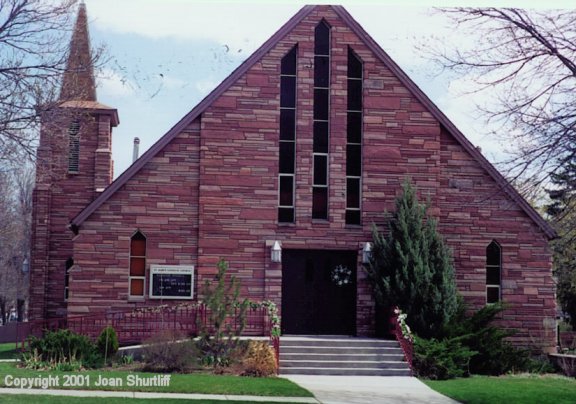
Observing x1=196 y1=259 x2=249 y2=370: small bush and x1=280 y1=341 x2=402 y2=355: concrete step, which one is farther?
x1=280 y1=341 x2=402 y2=355: concrete step

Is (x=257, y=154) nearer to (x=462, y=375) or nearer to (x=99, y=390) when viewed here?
(x=462, y=375)

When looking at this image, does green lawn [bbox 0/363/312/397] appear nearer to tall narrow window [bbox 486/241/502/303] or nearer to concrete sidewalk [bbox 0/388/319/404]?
concrete sidewalk [bbox 0/388/319/404]

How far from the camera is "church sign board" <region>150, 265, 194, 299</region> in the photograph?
22188mm

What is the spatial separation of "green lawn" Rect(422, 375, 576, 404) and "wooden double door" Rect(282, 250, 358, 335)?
13.8ft

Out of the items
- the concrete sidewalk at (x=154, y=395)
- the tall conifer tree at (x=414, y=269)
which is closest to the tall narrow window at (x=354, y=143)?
the tall conifer tree at (x=414, y=269)

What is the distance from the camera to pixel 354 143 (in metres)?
23.3

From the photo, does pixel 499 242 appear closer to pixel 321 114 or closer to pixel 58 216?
pixel 321 114

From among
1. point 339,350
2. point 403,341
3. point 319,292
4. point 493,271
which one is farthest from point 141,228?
point 493,271

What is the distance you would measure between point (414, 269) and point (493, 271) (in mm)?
3402

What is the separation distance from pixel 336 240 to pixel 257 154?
9.92ft

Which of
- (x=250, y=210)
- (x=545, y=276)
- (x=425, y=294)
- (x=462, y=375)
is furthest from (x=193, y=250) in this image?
(x=545, y=276)

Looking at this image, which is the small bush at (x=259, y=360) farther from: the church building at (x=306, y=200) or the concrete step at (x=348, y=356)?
the church building at (x=306, y=200)

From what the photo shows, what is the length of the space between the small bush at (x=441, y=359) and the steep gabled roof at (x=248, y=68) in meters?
A: 4.60

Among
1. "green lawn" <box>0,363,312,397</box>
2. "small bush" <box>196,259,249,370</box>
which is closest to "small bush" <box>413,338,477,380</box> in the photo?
"green lawn" <box>0,363,312,397</box>
